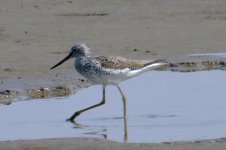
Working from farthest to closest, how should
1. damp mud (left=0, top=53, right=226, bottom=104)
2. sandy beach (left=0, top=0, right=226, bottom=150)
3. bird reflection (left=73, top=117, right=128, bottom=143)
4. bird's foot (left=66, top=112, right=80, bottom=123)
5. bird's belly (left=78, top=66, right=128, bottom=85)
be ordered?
1. sandy beach (left=0, top=0, right=226, bottom=150)
2. damp mud (left=0, top=53, right=226, bottom=104)
3. bird's belly (left=78, top=66, right=128, bottom=85)
4. bird's foot (left=66, top=112, right=80, bottom=123)
5. bird reflection (left=73, top=117, right=128, bottom=143)

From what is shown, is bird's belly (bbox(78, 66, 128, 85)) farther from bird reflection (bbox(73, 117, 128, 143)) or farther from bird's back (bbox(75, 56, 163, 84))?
bird reflection (bbox(73, 117, 128, 143))

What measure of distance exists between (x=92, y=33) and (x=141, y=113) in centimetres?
481

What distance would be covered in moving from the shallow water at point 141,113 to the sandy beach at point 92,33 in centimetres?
70

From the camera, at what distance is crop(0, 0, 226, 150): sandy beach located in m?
13.0

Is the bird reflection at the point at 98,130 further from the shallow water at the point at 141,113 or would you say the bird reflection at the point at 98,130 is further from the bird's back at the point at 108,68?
the bird's back at the point at 108,68

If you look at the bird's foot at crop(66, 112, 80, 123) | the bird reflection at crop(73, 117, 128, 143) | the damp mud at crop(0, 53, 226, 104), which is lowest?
the bird reflection at crop(73, 117, 128, 143)

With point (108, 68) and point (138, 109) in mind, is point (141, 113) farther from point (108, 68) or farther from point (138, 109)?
point (108, 68)

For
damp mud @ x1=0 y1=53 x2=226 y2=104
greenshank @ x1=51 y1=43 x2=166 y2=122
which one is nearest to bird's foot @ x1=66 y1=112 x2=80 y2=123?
greenshank @ x1=51 y1=43 x2=166 y2=122

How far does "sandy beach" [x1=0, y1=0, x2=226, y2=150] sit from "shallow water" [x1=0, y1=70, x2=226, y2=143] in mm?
700

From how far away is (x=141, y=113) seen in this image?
35.4ft

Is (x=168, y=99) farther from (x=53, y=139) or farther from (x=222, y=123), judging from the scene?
(x=53, y=139)

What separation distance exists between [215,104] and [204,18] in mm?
5832

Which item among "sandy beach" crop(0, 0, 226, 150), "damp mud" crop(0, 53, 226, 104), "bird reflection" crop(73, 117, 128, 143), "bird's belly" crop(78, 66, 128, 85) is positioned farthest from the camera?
"sandy beach" crop(0, 0, 226, 150)

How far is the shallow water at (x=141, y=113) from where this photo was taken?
9719 mm
